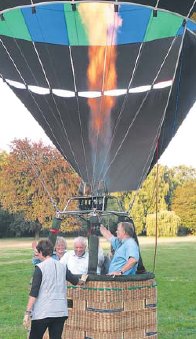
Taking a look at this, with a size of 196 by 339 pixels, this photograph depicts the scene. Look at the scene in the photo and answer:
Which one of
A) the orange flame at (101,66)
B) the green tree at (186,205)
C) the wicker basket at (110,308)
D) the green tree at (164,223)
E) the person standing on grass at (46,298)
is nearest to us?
the person standing on grass at (46,298)

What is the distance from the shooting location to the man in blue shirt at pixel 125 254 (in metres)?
4.27

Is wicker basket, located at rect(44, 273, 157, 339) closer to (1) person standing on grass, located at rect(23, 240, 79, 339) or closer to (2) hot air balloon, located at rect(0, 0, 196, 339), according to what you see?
(1) person standing on grass, located at rect(23, 240, 79, 339)

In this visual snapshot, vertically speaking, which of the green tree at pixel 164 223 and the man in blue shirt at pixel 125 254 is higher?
the green tree at pixel 164 223

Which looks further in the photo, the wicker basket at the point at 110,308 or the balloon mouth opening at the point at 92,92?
the balloon mouth opening at the point at 92,92

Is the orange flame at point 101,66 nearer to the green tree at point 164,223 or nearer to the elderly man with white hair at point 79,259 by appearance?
the elderly man with white hair at point 79,259

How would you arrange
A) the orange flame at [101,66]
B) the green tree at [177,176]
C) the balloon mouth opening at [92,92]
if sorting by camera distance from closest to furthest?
the orange flame at [101,66]
the balloon mouth opening at [92,92]
the green tree at [177,176]

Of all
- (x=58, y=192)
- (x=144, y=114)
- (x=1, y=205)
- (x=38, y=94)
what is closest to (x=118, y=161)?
(x=144, y=114)

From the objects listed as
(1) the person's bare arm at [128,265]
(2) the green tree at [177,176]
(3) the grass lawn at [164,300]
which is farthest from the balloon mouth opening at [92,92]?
(2) the green tree at [177,176]

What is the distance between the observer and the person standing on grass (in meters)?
3.75

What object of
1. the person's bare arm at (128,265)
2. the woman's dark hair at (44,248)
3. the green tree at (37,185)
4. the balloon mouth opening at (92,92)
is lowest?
the person's bare arm at (128,265)

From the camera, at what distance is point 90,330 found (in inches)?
167

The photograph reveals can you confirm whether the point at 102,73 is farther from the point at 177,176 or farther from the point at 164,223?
the point at 177,176

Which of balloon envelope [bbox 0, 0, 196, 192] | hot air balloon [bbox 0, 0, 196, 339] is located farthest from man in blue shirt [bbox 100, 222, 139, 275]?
balloon envelope [bbox 0, 0, 196, 192]

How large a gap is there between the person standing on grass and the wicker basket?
0.42m
